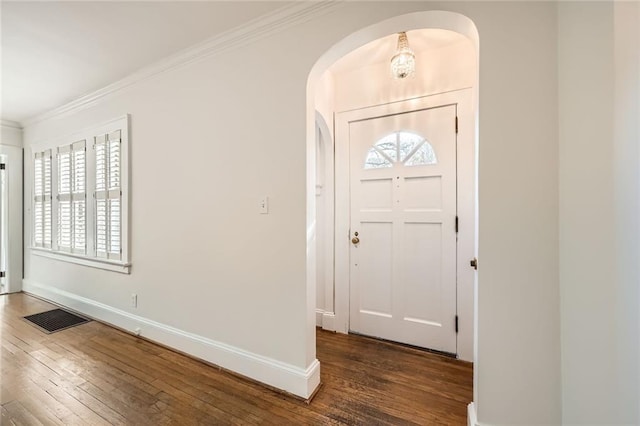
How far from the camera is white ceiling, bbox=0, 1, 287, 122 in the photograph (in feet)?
5.55

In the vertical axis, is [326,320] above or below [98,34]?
below

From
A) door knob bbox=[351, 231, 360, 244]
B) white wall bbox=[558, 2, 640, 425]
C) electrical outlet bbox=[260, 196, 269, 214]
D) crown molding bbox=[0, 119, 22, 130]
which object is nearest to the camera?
white wall bbox=[558, 2, 640, 425]

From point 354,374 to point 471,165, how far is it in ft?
6.10

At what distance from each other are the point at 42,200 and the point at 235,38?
12.7ft

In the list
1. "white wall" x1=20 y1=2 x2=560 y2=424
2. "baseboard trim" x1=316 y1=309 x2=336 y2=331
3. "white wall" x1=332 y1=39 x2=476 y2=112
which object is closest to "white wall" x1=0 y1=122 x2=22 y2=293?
"white wall" x1=20 y1=2 x2=560 y2=424

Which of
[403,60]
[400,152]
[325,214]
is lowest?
[325,214]

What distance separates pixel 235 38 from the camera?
75.9 inches

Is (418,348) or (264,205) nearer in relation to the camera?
(264,205)

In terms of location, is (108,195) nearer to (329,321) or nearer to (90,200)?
(90,200)

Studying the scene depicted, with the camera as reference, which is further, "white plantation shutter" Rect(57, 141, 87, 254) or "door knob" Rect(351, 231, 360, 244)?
"white plantation shutter" Rect(57, 141, 87, 254)

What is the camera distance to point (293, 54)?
5.71 feet

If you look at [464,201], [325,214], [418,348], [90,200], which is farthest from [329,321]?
[90,200]

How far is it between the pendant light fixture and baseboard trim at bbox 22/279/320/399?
→ 2.21 metres

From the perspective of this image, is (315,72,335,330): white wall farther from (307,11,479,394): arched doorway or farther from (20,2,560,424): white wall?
(20,2,560,424): white wall
